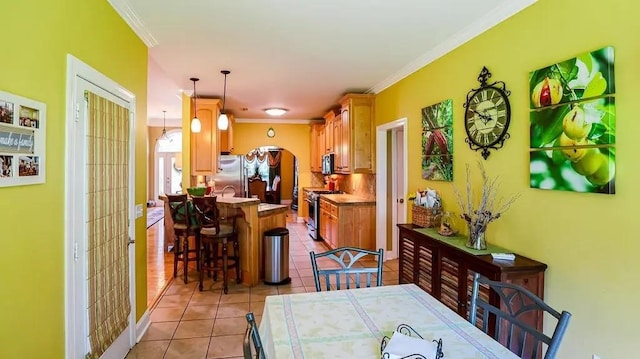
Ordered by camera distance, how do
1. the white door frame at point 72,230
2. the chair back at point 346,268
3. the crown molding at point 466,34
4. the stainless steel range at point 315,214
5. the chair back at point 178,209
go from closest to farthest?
the white door frame at point 72,230 → the chair back at point 346,268 → the crown molding at point 466,34 → the chair back at point 178,209 → the stainless steel range at point 315,214

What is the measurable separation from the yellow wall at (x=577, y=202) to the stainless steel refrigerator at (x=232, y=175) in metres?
6.63

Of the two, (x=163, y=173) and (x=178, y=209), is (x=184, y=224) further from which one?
(x=163, y=173)

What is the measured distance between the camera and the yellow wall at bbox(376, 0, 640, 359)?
1801 mm

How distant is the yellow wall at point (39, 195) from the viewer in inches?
56.6

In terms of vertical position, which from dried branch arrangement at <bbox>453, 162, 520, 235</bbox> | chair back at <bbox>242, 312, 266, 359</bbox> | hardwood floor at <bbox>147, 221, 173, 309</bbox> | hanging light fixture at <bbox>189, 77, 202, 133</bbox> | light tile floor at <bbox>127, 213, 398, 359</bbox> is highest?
hanging light fixture at <bbox>189, 77, 202, 133</bbox>

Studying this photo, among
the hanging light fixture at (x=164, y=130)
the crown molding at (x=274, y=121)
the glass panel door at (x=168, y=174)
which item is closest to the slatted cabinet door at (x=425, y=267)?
the crown molding at (x=274, y=121)

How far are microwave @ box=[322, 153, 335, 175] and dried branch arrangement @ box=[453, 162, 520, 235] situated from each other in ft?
12.1

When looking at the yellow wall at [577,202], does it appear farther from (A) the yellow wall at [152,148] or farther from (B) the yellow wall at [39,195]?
(A) the yellow wall at [152,148]

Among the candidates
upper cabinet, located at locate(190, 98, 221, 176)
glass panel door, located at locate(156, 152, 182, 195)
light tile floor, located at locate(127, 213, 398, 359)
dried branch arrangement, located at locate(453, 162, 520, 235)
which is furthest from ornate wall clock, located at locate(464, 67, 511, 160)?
glass panel door, located at locate(156, 152, 182, 195)

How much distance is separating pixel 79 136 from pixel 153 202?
35.6 ft

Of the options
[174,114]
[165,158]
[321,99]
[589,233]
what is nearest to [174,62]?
[321,99]

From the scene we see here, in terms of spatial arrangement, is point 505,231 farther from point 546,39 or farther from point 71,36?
point 71,36

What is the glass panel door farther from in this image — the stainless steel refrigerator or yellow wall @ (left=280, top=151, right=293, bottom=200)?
the stainless steel refrigerator

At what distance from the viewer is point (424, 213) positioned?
359cm
